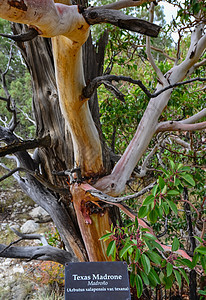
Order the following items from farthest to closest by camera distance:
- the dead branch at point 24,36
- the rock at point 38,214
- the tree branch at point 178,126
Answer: the rock at point 38,214 < the tree branch at point 178,126 < the dead branch at point 24,36

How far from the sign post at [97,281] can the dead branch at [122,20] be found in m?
1.23

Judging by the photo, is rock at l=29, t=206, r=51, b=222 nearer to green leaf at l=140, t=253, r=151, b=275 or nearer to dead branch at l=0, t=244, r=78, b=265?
dead branch at l=0, t=244, r=78, b=265

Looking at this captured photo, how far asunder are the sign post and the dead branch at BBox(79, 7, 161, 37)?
4.03ft

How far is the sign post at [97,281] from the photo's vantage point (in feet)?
4.35

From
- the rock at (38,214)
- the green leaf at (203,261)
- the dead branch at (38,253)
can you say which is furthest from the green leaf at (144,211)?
the rock at (38,214)

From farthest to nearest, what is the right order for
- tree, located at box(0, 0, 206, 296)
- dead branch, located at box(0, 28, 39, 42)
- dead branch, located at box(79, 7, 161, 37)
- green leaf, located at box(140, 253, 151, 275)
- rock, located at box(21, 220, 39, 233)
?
rock, located at box(21, 220, 39, 233), tree, located at box(0, 0, 206, 296), green leaf, located at box(140, 253, 151, 275), dead branch, located at box(79, 7, 161, 37), dead branch, located at box(0, 28, 39, 42)

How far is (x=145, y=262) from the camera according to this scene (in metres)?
1.15

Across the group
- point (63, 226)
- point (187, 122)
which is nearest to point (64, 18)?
point (187, 122)

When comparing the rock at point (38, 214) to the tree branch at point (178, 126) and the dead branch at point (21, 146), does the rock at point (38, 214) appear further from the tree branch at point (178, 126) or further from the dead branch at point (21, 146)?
the tree branch at point (178, 126)

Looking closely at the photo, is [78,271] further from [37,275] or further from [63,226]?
[37,275]

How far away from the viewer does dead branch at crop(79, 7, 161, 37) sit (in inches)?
38.5

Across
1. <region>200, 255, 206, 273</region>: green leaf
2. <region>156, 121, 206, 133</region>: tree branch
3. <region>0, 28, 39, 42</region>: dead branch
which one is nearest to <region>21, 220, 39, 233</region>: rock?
<region>156, 121, 206, 133</region>: tree branch

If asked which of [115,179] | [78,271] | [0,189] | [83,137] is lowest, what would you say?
[78,271]

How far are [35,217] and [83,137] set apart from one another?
5.25 metres
